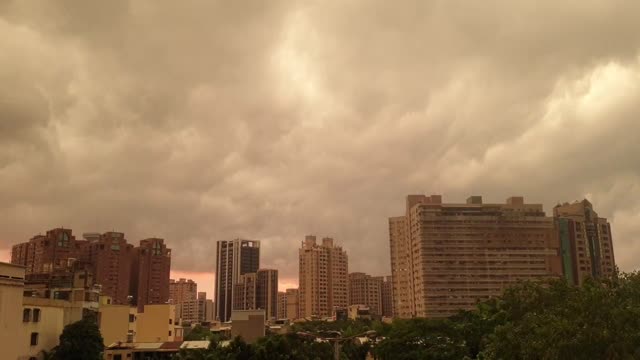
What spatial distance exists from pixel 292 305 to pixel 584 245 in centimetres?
9017

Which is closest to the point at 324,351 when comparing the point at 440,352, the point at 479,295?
the point at 440,352

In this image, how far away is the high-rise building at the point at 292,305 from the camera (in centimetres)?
18618

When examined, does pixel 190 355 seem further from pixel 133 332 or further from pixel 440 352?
pixel 133 332

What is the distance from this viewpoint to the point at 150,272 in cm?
13675

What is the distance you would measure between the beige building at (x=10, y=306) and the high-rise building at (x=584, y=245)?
4499 inches

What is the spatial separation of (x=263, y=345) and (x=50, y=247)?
303ft

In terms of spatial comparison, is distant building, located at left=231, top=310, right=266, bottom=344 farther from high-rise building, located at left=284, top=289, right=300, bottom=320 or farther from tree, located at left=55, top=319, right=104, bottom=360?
high-rise building, located at left=284, top=289, right=300, bottom=320

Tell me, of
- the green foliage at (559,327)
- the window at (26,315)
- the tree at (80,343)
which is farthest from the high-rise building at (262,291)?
the green foliage at (559,327)

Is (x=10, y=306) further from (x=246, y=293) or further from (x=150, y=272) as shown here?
(x=246, y=293)

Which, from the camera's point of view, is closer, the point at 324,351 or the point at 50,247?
the point at 324,351

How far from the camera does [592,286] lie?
2870cm

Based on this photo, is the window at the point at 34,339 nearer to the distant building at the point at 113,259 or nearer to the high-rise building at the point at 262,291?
the distant building at the point at 113,259

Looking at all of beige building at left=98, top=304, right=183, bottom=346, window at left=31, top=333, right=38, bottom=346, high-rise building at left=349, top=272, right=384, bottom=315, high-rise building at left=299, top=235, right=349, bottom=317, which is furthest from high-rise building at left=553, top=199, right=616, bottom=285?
window at left=31, top=333, right=38, bottom=346

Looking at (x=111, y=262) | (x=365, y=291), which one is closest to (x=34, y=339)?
(x=111, y=262)
